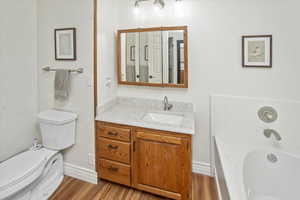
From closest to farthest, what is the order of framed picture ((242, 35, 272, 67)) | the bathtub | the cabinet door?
the bathtub → the cabinet door → framed picture ((242, 35, 272, 67))

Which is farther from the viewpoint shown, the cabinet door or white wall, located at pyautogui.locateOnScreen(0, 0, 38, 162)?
white wall, located at pyautogui.locateOnScreen(0, 0, 38, 162)

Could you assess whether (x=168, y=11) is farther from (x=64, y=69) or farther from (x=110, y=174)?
(x=110, y=174)

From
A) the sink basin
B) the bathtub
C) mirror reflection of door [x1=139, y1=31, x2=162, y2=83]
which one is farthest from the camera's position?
mirror reflection of door [x1=139, y1=31, x2=162, y2=83]

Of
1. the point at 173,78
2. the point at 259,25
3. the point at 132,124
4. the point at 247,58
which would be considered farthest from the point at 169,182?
the point at 259,25

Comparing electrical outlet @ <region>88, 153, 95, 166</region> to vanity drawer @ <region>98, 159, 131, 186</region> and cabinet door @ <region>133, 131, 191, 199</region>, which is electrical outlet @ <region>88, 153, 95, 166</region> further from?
cabinet door @ <region>133, 131, 191, 199</region>

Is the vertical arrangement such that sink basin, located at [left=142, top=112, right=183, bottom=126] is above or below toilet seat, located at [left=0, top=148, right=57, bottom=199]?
above

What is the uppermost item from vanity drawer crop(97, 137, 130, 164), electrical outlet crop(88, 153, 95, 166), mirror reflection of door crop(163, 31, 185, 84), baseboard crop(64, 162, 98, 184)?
mirror reflection of door crop(163, 31, 185, 84)

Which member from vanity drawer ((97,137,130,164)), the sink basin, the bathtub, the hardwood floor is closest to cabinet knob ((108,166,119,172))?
vanity drawer ((97,137,130,164))

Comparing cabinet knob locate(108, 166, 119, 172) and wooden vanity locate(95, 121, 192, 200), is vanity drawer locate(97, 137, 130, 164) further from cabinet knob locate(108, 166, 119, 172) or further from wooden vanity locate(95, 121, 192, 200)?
cabinet knob locate(108, 166, 119, 172)

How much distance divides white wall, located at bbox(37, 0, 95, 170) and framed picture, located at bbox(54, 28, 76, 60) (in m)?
0.05

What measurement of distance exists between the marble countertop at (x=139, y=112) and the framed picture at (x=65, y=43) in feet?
2.35

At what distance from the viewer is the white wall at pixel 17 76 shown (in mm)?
1919

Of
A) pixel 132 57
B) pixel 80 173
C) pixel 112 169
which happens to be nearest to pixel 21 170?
pixel 80 173

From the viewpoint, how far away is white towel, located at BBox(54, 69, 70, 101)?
2.03 metres
